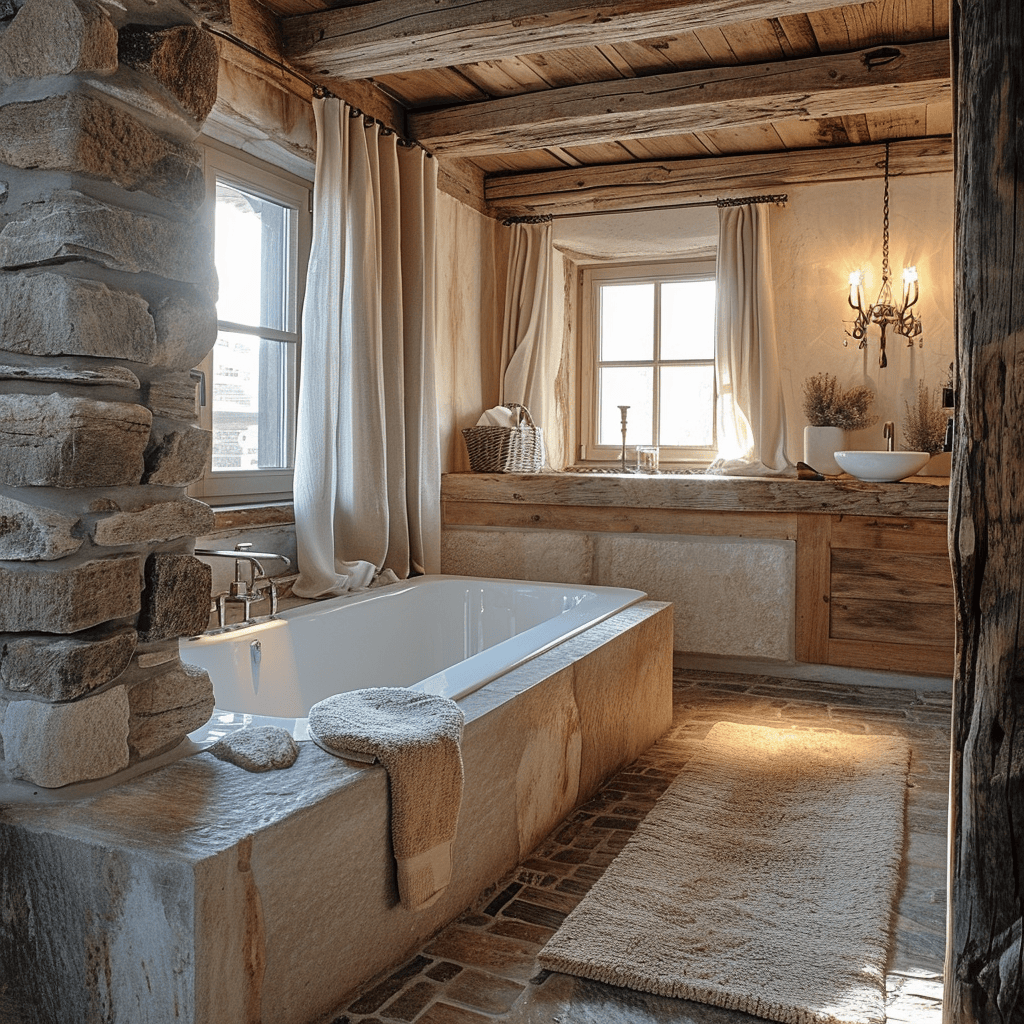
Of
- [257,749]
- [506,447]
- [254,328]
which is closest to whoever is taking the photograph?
[257,749]

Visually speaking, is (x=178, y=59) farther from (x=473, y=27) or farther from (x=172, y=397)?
(x=473, y=27)

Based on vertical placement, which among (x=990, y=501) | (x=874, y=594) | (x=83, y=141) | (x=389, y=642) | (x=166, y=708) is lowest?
(x=389, y=642)

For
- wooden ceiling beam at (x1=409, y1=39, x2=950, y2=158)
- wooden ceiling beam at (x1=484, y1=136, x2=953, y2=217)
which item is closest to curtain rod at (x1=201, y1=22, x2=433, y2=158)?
wooden ceiling beam at (x1=409, y1=39, x2=950, y2=158)

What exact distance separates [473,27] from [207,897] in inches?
106

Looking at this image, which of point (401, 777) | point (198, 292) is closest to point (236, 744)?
point (401, 777)

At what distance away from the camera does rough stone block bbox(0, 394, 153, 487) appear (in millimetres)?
1379

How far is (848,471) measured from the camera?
3826 millimetres

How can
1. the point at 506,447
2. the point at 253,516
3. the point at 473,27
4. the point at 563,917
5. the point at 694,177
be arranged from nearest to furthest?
1. the point at 563,917
2. the point at 473,27
3. the point at 253,516
4. the point at 506,447
5. the point at 694,177

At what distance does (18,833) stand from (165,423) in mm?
642

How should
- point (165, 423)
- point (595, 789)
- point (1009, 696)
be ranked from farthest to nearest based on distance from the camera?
point (595, 789), point (165, 423), point (1009, 696)

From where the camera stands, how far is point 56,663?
1.38 metres

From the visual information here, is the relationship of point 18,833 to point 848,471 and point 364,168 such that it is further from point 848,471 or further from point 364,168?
point 848,471

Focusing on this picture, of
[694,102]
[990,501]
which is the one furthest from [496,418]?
[990,501]

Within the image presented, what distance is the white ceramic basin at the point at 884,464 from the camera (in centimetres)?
371
